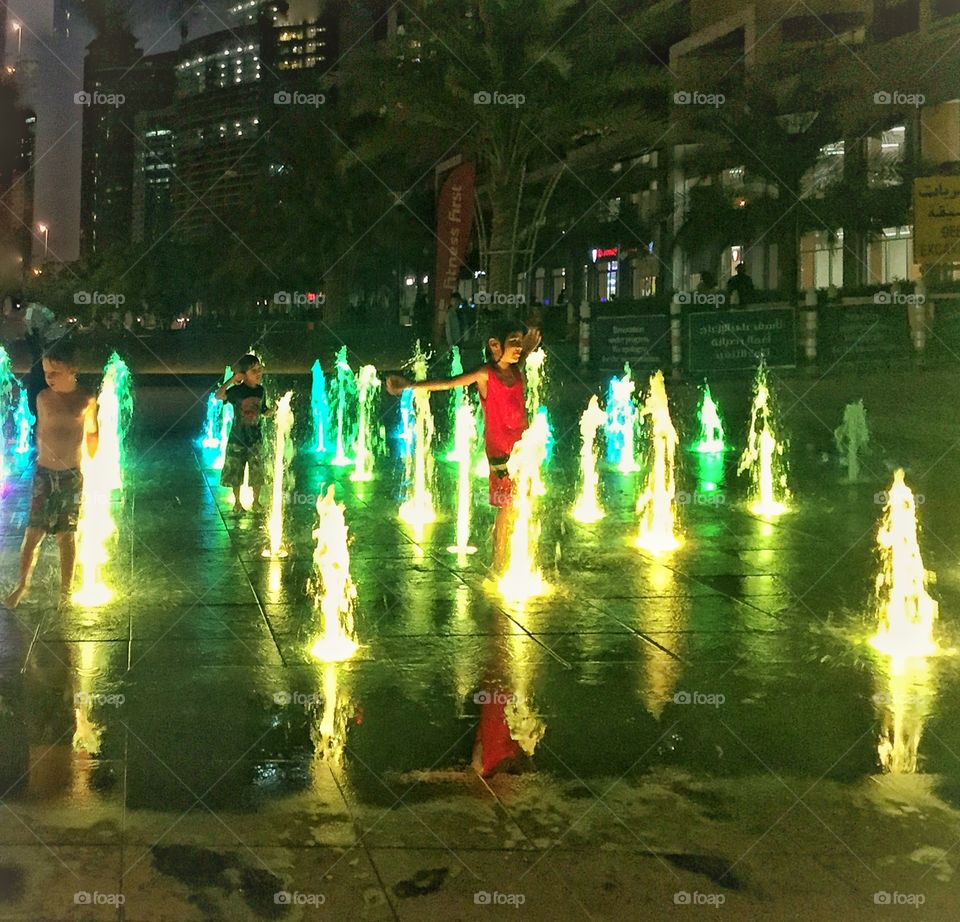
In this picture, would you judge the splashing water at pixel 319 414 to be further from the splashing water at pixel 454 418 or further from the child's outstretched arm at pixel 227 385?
the child's outstretched arm at pixel 227 385

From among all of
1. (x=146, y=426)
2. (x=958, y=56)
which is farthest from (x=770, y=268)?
(x=146, y=426)

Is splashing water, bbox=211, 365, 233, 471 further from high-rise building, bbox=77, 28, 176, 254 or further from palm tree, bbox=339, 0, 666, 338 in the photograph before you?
high-rise building, bbox=77, 28, 176, 254

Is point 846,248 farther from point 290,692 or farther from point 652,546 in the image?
point 290,692

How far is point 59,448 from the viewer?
23.1 ft

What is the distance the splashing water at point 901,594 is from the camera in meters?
6.64

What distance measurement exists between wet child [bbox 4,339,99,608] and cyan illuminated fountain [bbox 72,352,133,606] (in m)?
0.18

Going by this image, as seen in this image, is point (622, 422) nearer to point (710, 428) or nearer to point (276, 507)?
point (710, 428)

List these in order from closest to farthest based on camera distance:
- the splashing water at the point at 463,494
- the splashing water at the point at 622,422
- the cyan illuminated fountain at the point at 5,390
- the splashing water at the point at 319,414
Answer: the splashing water at the point at 463,494 < the splashing water at the point at 622,422 < the splashing water at the point at 319,414 < the cyan illuminated fountain at the point at 5,390

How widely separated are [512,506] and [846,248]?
2848 centimetres

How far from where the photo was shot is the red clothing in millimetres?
7738

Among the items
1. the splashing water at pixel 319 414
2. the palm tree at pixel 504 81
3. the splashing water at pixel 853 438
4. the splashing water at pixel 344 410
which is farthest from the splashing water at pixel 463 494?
the palm tree at pixel 504 81

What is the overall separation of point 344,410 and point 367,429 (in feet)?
12.1

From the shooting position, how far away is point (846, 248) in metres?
34.1

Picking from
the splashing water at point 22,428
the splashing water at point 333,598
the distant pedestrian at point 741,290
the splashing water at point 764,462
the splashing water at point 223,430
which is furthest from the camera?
the distant pedestrian at point 741,290
